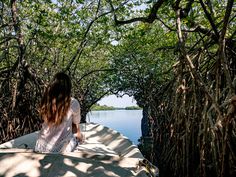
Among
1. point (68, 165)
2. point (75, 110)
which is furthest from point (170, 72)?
point (68, 165)

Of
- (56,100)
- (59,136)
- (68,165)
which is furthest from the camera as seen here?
(59,136)

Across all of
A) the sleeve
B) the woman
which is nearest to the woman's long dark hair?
the woman

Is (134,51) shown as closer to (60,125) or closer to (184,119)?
(184,119)

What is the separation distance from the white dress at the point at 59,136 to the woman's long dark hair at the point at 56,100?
0.29 ft

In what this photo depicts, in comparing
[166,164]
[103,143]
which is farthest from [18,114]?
[166,164]

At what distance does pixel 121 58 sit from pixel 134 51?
0.90 meters

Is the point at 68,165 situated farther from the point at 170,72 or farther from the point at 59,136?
the point at 170,72

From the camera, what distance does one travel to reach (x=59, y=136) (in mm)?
3439

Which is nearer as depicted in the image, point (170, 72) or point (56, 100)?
point (56, 100)

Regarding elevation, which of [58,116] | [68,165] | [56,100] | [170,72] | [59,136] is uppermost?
[170,72]

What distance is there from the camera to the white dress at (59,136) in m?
3.43

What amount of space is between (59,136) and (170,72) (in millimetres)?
4746

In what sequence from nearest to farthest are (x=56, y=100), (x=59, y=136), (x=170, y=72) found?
(x=56, y=100), (x=59, y=136), (x=170, y=72)

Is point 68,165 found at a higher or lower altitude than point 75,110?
lower
